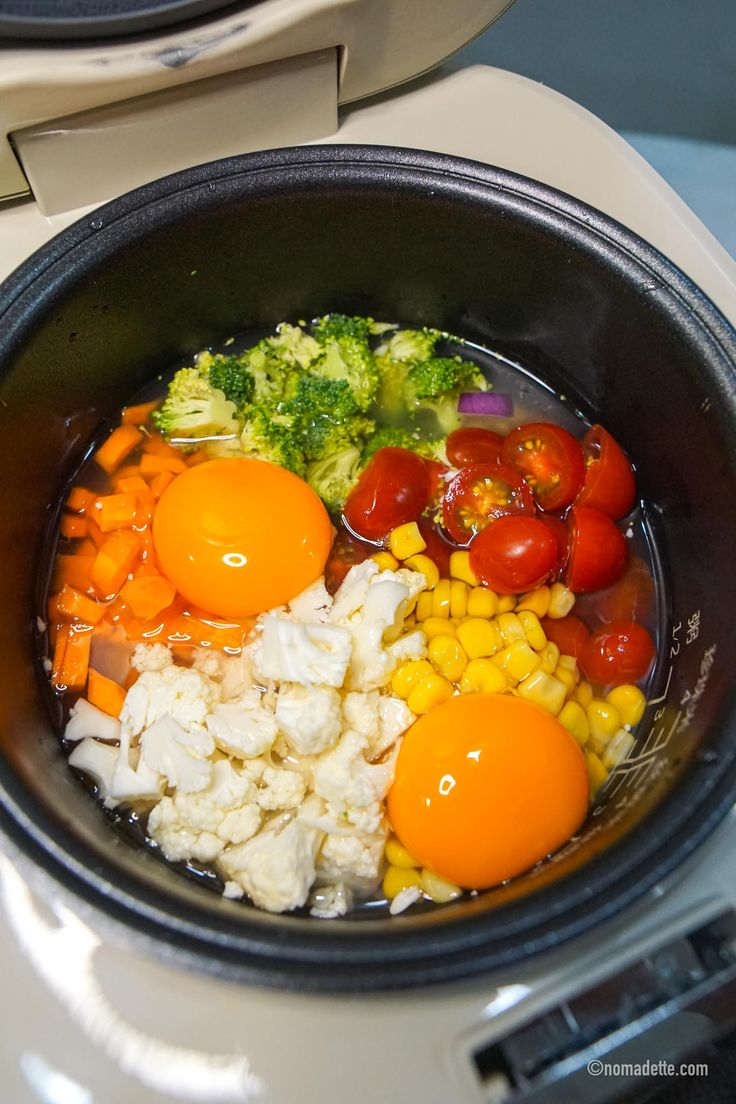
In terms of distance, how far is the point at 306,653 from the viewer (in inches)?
62.7

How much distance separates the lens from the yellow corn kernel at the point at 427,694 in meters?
1.69

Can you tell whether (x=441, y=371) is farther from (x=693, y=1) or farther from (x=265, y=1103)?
(x=693, y=1)

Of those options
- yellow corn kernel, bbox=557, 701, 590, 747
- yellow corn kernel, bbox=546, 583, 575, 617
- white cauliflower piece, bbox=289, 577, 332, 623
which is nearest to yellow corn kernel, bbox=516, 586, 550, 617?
yellow corn kernel, bbox=546, 583, 575, 617

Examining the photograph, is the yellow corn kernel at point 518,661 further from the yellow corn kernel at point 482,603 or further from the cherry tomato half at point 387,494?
the cherry tomato half at point 387,494

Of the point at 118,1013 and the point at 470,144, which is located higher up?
the point at 470,144

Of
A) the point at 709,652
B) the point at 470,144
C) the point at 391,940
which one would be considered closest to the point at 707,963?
the point at 391,940

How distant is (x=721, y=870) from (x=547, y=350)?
116 centimetres

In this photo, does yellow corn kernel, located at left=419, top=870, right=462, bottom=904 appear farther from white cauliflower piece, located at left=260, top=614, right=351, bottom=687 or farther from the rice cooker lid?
the rice cooker lid

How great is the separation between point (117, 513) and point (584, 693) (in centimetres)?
109

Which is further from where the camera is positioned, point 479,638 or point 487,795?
point 479,638

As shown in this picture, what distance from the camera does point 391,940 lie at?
1.23 metres

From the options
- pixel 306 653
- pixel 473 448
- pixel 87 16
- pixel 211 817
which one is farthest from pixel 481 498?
pixel 87 16

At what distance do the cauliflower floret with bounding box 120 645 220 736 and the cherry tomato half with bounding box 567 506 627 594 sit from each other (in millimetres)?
804

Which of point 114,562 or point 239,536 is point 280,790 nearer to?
point 239,536
